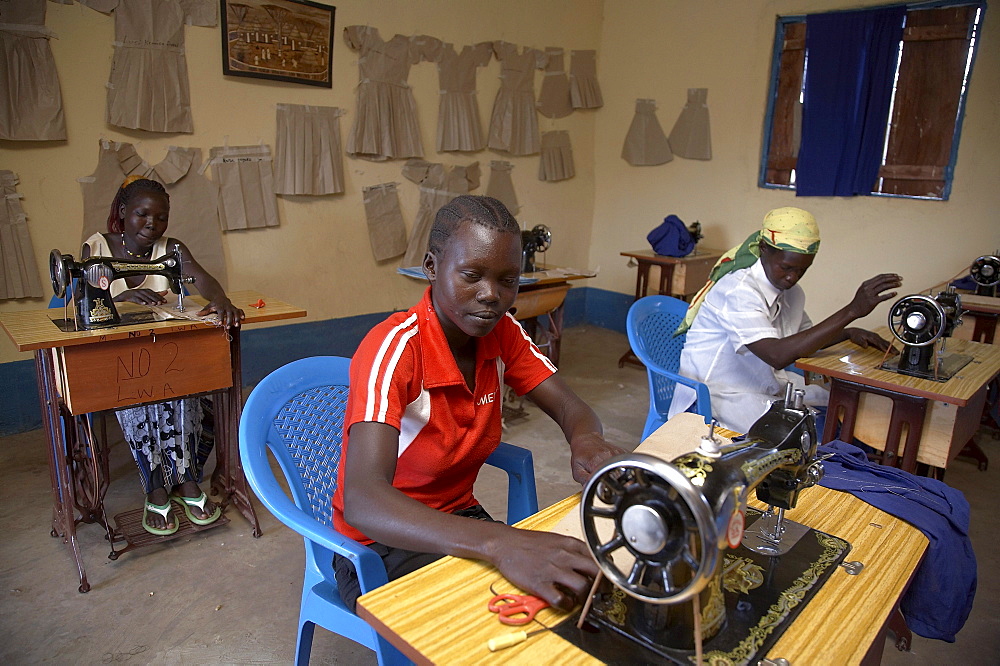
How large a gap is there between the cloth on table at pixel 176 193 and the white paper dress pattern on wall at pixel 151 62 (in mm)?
168

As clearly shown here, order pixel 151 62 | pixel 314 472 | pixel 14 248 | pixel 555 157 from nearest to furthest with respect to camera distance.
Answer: pixel 314 472
pixel 14 248
pixel 151 62
pixel 555 157

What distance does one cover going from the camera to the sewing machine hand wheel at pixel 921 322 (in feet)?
7.97

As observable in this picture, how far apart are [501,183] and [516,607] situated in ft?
17.1

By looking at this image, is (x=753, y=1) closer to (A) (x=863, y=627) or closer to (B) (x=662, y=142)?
(B) (x=662, y=142)

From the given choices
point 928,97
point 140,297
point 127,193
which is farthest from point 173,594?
point 928,97

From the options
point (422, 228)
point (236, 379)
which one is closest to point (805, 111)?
point (422, 228)

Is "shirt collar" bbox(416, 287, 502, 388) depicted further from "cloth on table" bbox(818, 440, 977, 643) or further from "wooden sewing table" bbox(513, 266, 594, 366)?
"wooden sewing table" bbox(513, 266, 594, 366)

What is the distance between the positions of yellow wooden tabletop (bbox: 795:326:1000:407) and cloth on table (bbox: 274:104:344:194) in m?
3.35

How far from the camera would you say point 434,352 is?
56.1 inches

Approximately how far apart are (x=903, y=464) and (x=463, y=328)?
1.95 m

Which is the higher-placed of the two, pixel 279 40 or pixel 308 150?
pixel 279 40

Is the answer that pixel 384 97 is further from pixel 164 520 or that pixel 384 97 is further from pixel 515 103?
pixel 164 520


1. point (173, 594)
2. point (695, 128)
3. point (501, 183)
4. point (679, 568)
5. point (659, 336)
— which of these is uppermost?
point (695, 128)

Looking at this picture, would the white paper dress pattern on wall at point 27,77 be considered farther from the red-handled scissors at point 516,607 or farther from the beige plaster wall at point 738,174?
the beige plaster wall at point 738,174
